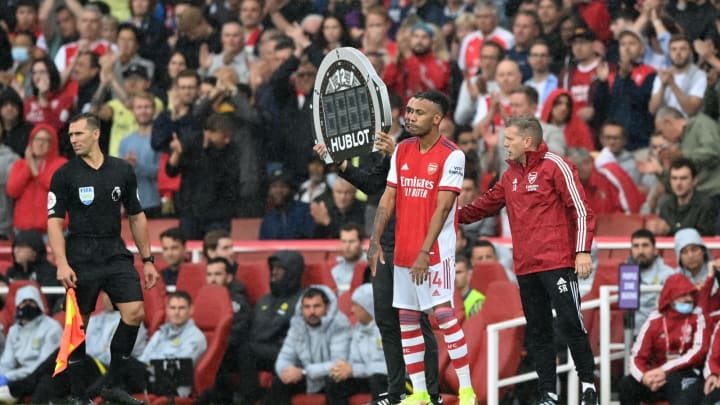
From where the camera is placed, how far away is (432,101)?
11.8m

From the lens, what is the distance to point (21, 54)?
21.8 m

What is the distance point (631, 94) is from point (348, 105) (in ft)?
22.0

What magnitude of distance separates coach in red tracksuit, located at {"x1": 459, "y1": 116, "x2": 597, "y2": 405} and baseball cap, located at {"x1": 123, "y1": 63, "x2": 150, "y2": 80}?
9.06m

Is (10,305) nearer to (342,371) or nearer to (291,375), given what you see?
(291,375)

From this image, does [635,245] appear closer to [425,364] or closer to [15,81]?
[425,364]

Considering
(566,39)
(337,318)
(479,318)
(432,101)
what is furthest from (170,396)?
(566,39)

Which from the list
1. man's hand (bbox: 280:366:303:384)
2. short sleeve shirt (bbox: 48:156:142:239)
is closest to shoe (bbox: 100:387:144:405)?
short sleeve shirt (bbox: 48:156:142:239)

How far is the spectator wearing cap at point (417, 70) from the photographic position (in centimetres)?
1897

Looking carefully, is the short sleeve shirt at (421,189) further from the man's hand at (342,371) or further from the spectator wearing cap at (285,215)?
the spectator wearing cap at (285,215)

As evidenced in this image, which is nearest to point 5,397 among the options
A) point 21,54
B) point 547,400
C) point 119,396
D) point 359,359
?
point 119,396

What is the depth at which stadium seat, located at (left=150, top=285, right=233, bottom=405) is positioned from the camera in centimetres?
1546

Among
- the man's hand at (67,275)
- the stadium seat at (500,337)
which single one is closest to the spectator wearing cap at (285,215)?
the stadium seat at (500,337)

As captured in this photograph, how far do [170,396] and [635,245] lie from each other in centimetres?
453

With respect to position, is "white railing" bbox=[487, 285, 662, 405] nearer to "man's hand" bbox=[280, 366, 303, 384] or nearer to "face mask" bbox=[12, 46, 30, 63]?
"man's hand" bbox=[280, 366, 303, 384]
